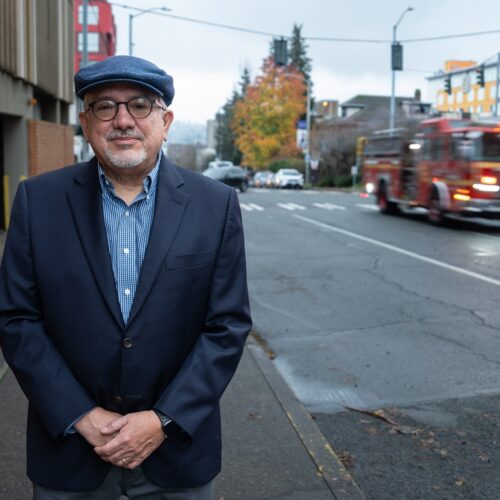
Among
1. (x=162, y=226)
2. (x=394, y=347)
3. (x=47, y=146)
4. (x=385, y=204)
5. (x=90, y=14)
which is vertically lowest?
(x=394, y=347)

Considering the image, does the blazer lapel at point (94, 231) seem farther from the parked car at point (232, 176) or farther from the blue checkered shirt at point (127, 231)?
the parked car at point (232, 176)

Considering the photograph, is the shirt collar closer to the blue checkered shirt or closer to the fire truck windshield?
the blue checkered shirt

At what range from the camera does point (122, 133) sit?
2.41 meters

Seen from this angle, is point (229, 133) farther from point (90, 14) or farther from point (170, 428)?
point (170, 428)

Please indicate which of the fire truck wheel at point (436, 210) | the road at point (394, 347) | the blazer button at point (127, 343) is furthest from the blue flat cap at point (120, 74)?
the fire truck wheel at point (436, 210)

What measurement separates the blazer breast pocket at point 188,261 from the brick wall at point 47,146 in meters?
14.7

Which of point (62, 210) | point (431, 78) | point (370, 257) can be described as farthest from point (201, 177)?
point (431, 78)

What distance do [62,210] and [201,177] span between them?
0.50m

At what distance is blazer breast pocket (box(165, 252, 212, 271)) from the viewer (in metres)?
2.38

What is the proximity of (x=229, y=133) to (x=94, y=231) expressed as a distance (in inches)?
3961

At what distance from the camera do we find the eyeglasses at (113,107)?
2.41 metres

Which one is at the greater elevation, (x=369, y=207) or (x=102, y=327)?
(x=102, y=327)

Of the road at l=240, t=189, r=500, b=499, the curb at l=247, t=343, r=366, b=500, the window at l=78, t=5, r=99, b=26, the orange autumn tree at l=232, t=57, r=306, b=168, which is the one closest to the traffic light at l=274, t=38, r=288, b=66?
the road at l=240, t=189, r=500, b=499

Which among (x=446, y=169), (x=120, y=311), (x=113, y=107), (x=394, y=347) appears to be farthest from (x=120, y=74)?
(x=446, y=169)
